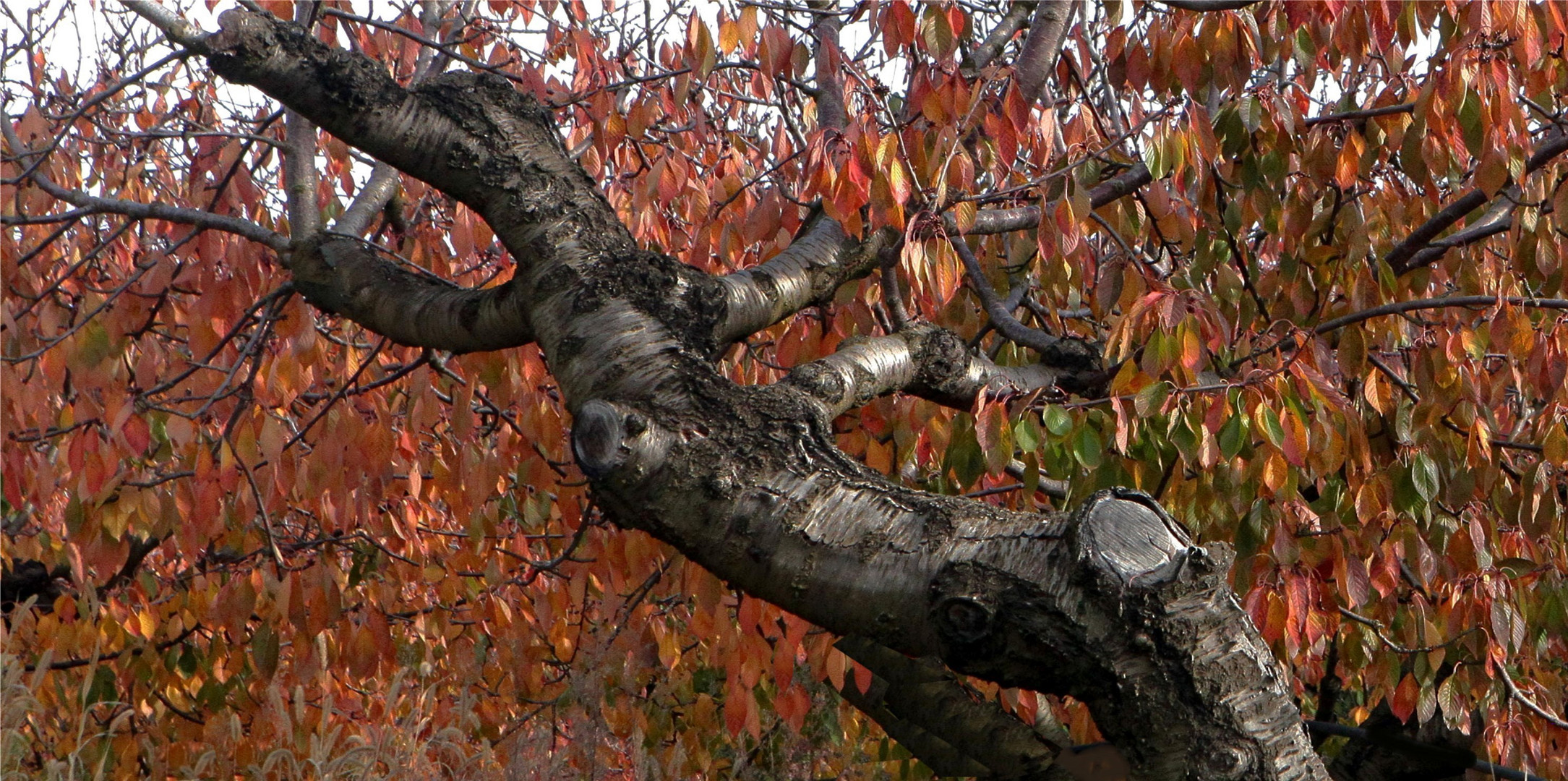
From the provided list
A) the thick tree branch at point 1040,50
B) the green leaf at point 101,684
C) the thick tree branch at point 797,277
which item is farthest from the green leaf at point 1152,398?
the green leaf at point 101,684

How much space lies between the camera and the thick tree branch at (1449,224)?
2877mm

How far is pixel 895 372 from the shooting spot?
7.16 ft

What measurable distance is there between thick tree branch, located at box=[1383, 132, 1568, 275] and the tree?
0.01 meters

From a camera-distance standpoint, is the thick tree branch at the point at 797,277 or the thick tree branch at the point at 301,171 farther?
the thick tree branch at the point at 301,171

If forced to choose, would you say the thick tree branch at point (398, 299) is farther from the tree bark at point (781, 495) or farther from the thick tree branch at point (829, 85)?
the thick tree branch at point (829, 85)

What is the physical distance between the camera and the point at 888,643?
1492 mm

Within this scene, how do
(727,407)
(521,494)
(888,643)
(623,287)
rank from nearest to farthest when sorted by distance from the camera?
1. (888,643)
2. (727,407)
3. (623,287)
4. (521,494)

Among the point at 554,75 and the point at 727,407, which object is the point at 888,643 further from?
the point at 554,75

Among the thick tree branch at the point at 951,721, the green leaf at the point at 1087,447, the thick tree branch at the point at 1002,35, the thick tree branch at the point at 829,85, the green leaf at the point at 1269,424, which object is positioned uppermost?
the thick tree branch at the point at 1002,35

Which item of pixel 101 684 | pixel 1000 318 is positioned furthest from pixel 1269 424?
pixel 101 684

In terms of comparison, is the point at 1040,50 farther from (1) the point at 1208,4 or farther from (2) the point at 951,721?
(2) the point at 951,721

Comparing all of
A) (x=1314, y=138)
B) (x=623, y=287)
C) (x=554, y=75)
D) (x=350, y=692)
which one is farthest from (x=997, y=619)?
(x=350, y=692)

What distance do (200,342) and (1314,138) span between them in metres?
2.70

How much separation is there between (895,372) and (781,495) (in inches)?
26.8
